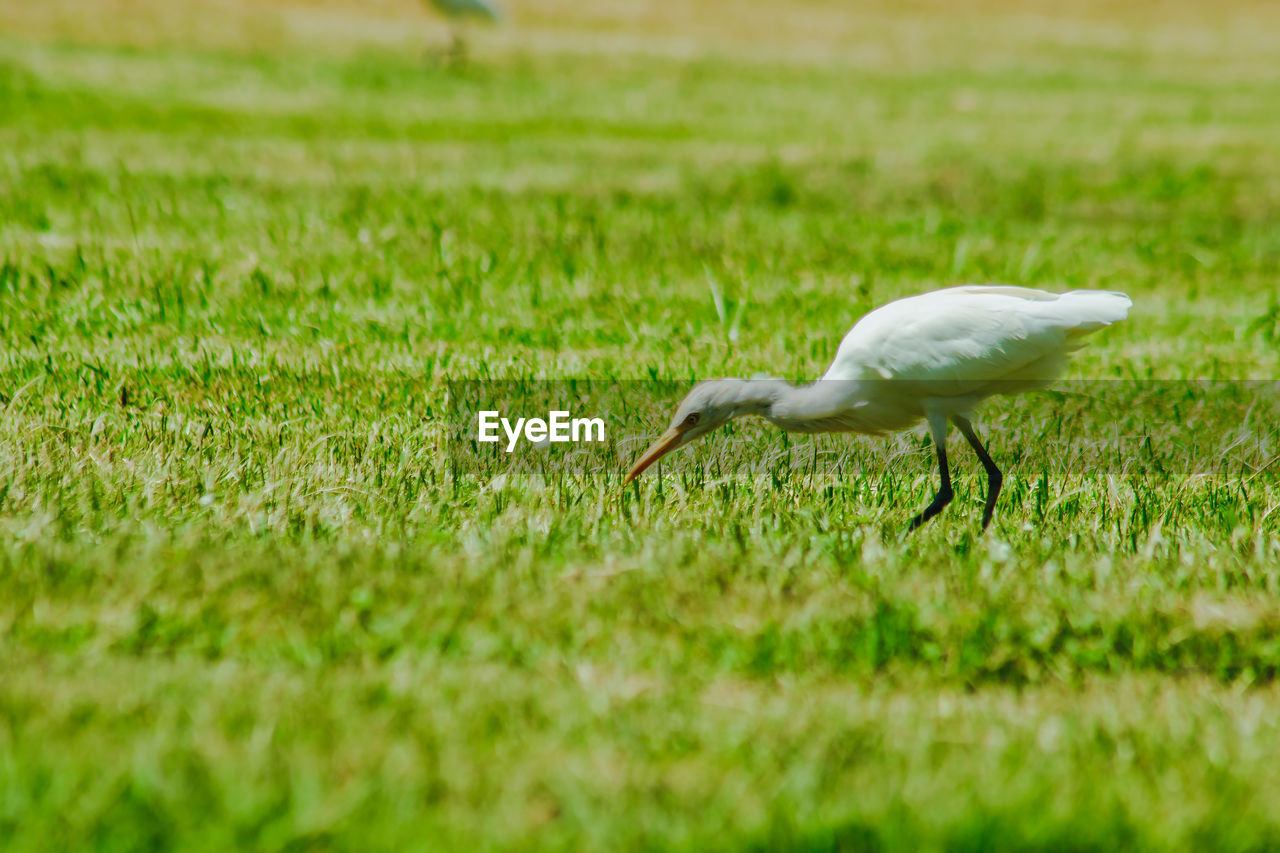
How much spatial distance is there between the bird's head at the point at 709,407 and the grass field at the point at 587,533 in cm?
15

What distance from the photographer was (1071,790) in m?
2.70

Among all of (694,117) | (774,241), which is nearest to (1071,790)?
(774,241)

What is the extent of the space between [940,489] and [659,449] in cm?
100

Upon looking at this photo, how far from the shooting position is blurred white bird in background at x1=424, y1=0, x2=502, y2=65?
19391 mm

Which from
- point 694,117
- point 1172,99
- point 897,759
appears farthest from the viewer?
point 1172,99

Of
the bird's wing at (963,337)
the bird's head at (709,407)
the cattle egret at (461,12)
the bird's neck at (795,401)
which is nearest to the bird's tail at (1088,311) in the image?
the bird's wing at (963,337)

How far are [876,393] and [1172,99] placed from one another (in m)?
17.2

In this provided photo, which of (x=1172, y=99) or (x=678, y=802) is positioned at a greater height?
(x=1172, y=99)

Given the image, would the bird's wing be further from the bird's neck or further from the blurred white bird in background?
the blurred white bird in background

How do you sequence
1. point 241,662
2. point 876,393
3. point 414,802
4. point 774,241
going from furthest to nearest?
1. point 774,241
2. point 876,393
3. point 241,662
4. point 414,802

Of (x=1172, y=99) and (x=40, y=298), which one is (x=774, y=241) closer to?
(x=40, y=298)

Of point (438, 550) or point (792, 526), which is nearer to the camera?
point (438, 550)

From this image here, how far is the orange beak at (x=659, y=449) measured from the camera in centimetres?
443

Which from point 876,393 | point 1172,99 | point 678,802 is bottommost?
point 678,802
